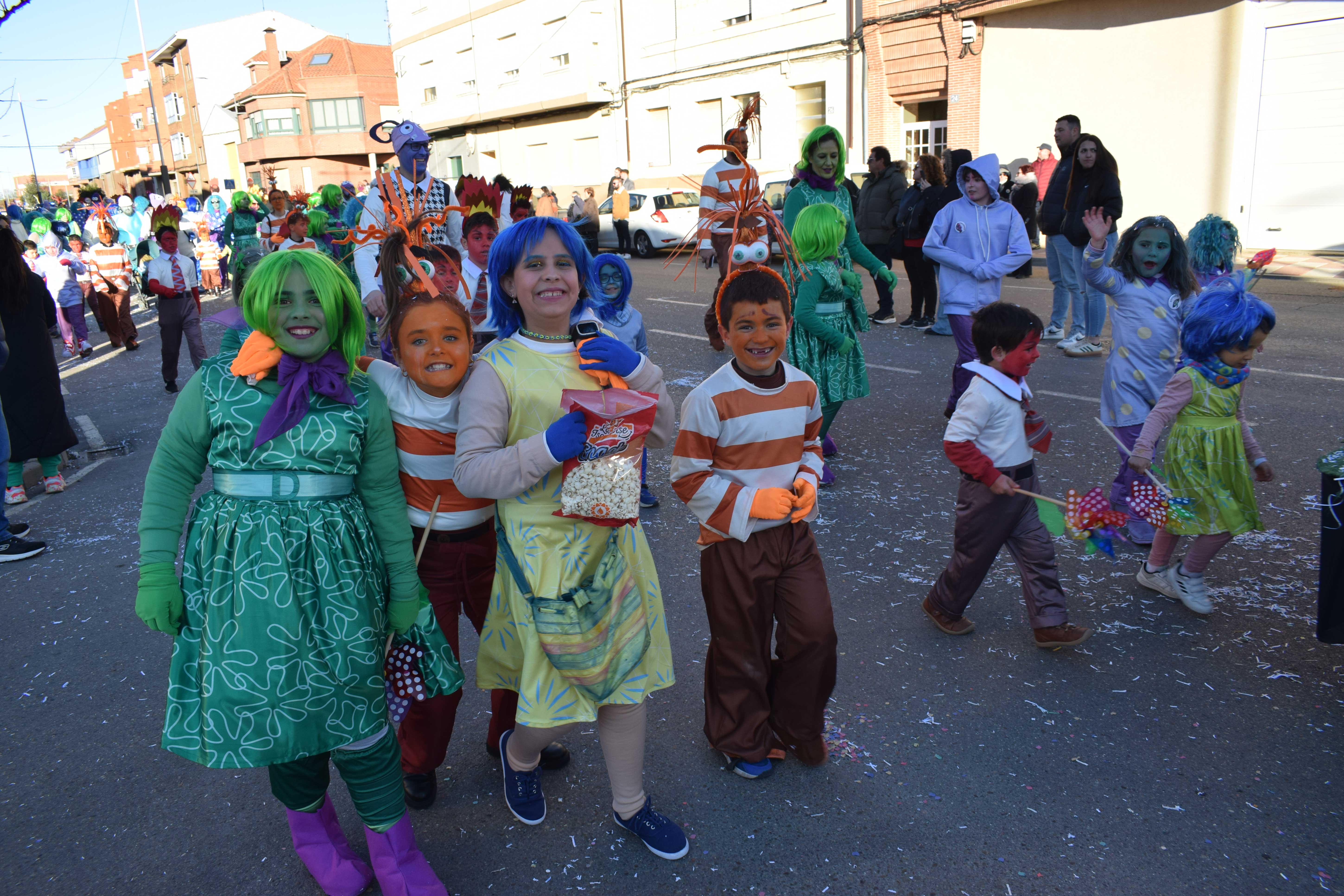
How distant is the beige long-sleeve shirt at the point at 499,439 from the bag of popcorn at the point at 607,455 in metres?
0.06

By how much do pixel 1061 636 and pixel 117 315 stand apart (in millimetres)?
12555

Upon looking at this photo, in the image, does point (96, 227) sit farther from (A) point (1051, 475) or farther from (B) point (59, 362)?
(A) point (1051, 475)

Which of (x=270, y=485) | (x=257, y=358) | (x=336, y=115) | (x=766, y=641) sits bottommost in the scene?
(x=766, y=641)

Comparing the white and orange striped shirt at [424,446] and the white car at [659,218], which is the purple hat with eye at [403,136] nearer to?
the white and orange striped shirt at [424,446]

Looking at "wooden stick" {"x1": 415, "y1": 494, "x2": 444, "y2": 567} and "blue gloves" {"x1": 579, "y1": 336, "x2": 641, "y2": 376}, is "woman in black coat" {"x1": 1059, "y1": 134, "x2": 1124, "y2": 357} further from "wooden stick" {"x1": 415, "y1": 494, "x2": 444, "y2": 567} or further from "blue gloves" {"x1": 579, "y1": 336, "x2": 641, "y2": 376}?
"wooden stick" {"x1": 415, "y1": 494, "x2": 444, "y2": 567}

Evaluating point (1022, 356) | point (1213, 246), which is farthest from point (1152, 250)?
point (1022, 356)

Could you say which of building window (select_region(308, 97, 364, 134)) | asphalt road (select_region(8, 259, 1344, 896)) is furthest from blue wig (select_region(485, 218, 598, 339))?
building window (select_region(308, 97, 364, 134))

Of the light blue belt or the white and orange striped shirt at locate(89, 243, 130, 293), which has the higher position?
the white and orange striped shirt at locate(89, 243, 130, 293)

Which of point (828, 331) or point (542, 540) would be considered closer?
point (542, 540)

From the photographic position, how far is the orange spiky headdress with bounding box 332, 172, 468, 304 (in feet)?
8.51

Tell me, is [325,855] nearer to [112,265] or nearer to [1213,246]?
[1213,246]

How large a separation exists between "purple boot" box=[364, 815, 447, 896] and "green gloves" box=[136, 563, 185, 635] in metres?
0.72

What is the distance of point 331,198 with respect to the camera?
12273mm

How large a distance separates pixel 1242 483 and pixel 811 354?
7.80 feet
